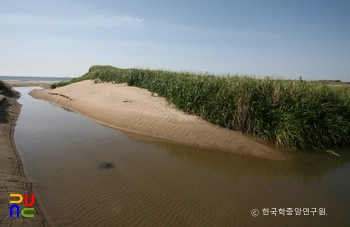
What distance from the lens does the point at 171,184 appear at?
13.9 ft

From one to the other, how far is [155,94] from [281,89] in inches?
245

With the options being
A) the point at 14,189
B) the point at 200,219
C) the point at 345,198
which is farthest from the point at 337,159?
the point at 14,189

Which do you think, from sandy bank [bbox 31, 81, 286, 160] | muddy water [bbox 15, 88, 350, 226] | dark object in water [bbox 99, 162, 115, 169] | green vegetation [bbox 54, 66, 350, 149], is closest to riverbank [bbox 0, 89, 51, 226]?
muddy water [bbox 15, 88, 350, 226]

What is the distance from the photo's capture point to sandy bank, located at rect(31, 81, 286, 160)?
6550 millimetres

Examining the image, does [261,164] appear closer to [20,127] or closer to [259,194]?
[259,194]

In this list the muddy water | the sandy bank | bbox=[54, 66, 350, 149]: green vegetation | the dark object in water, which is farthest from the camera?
bbox=[54, 66, 350, 149]: green vegetation

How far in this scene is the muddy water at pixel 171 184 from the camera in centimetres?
331

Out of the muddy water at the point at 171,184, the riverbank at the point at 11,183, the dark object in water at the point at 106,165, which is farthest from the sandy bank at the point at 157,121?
the riverbank at the point at 11,183

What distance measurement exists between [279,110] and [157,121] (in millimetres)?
4569

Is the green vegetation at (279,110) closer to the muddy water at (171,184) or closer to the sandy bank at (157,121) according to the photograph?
the sandy bank at (157,121)

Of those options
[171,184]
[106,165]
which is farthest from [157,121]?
[171,184]

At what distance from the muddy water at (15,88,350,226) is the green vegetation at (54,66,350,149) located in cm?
69

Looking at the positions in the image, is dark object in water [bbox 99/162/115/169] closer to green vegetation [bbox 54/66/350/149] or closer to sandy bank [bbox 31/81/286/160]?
sandy bank [bbox 31/81/286/160]

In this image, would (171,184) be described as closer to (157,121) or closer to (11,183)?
(11,183)
